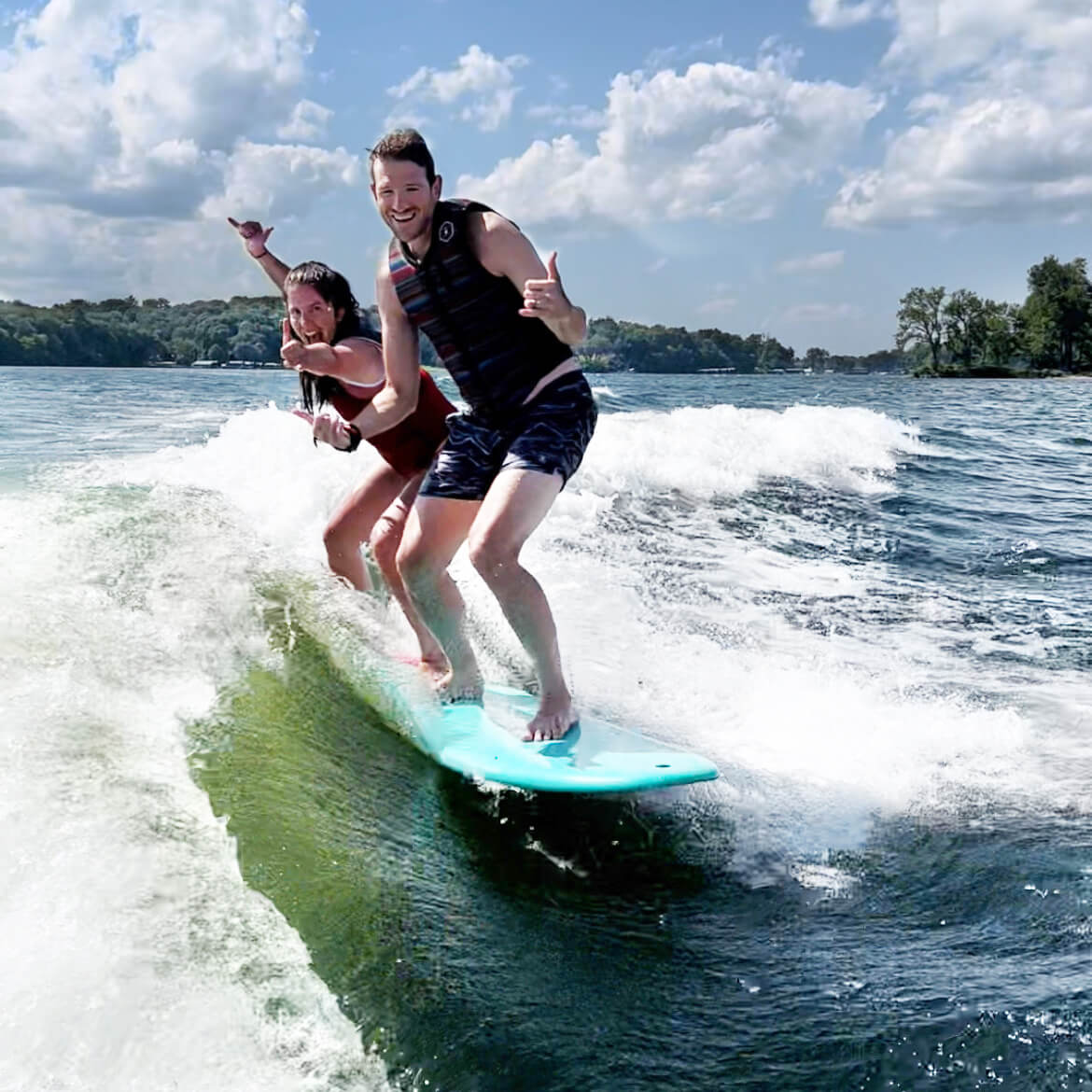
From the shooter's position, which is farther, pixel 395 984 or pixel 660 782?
pixel 660 782

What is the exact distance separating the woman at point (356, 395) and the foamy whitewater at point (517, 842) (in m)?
0.45

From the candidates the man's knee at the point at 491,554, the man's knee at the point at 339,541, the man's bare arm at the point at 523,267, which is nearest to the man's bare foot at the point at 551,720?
the man's knee at the point at 491,554

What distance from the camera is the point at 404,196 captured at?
405 cm

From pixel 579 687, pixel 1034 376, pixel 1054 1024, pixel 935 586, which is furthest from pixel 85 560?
pixel 1034 376

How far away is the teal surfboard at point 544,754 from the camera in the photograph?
393cm

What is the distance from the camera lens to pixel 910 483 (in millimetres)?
15250

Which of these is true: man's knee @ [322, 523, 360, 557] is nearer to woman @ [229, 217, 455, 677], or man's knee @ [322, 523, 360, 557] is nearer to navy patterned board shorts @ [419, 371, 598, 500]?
woman @ [229, 217, 455, 677]

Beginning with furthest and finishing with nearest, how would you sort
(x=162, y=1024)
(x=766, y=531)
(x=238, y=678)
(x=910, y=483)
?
(x=910, y=483) → (x=766, y=531) → (x=238, y=678) → (x=162, y=1024)

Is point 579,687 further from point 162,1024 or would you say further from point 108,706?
point 162,1024

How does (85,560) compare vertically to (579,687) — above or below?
above

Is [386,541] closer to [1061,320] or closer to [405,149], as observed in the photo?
[405,149]

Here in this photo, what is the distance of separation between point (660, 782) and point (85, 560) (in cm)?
380

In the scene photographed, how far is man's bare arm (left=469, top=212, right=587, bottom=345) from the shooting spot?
3.80m

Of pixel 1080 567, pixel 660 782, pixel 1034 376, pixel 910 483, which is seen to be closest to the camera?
pixel 660 782
